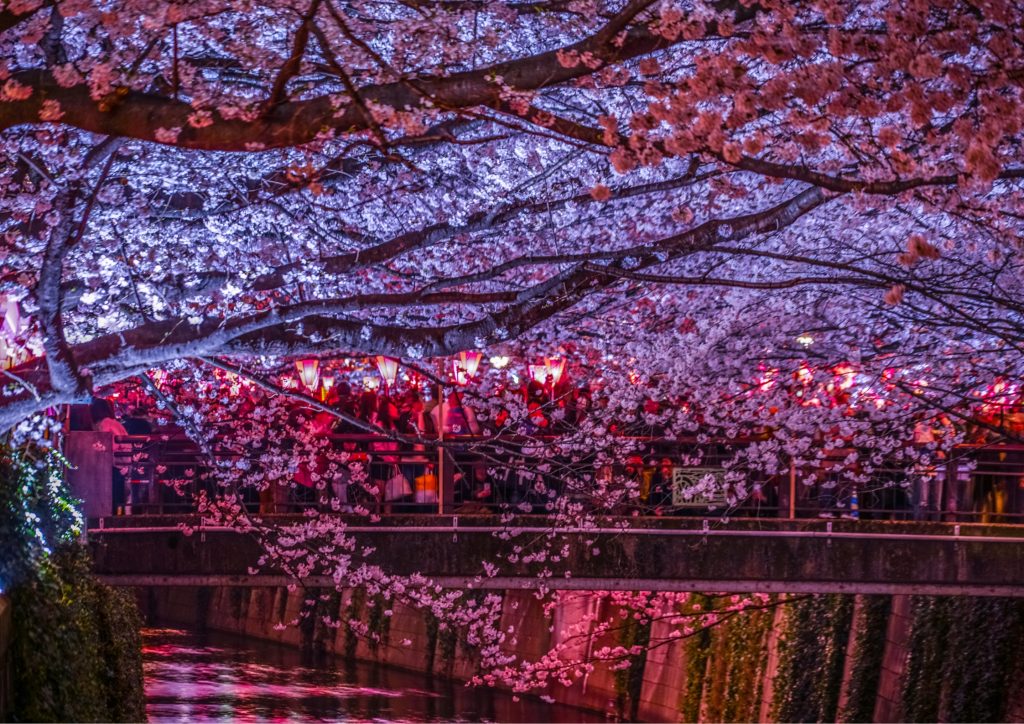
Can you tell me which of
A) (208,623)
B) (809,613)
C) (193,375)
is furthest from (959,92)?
(208,623)

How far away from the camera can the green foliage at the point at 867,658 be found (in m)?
19.2

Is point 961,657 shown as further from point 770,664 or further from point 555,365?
point 555,365

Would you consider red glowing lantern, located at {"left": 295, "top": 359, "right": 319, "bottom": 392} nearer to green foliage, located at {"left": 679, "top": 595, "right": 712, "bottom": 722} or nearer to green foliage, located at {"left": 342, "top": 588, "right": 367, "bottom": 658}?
green foliage, located at {"left": 679, "top": 595, "right": 712, "bottom": 722}

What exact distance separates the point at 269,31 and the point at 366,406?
7999mm

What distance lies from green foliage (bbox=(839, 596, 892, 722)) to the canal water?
6342 mm

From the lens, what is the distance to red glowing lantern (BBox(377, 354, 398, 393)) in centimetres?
1584

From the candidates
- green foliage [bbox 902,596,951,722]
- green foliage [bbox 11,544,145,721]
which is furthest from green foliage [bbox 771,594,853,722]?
green foliage [bbox 11,544,145,721]

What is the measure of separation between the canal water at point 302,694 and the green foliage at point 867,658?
6342mm

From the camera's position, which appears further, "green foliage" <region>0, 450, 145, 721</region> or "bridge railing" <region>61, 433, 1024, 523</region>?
"bridge railing" <region>61, 433, 1024, 523</region>

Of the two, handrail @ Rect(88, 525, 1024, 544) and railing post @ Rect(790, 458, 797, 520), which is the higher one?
railing post @ Rect(790, 458, 797, 520)

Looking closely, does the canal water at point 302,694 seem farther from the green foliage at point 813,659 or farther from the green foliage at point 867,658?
the green foliage at point 867,658

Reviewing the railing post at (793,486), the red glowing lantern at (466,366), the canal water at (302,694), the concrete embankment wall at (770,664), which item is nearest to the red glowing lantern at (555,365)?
the red glowing lantern at (466,366)

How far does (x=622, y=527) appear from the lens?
15281 mm

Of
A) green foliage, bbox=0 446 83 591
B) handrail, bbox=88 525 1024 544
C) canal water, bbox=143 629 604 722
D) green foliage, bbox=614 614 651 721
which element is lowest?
canal water, bbox=143 629 604 722
